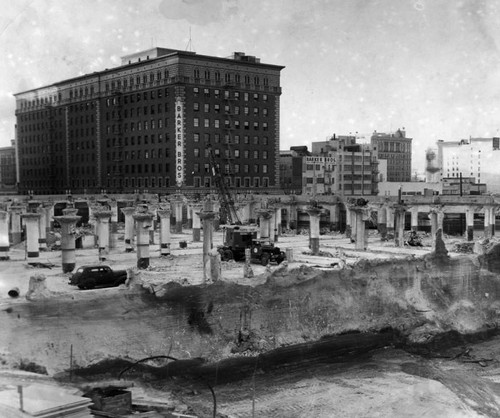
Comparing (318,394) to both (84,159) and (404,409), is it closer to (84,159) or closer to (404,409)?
(404,409)

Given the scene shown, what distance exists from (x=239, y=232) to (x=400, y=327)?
32.7ft

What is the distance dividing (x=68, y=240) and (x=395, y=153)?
108m

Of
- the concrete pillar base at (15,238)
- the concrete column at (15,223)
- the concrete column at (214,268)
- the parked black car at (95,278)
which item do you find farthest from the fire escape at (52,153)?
the concrete column at (214,268)

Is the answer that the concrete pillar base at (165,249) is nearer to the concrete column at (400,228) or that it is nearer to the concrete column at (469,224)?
the concrete column at (400,228)

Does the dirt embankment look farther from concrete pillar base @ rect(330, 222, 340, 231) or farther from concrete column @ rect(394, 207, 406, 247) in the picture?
concrete pillar base @ rect(330, 222, 340, 231)

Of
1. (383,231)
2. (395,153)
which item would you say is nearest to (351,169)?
(395,153)

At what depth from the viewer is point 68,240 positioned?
26.1 metres

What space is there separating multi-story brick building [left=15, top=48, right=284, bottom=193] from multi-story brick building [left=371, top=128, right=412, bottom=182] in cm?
5503

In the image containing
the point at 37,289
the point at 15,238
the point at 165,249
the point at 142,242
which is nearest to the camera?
the point at 37,289

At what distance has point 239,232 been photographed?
31.9 m

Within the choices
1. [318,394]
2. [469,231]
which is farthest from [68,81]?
[318,394]

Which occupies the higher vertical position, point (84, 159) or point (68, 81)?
point (68, 81)

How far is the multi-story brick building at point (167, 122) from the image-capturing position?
66.3 meters

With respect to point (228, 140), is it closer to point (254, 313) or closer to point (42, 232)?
point (42, 232)
